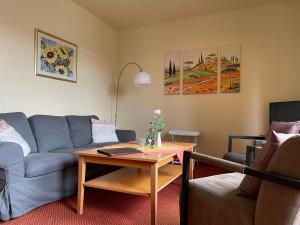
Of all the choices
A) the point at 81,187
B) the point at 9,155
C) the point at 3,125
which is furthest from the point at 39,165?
the point at 3,125

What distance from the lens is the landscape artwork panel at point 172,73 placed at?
4.18 m

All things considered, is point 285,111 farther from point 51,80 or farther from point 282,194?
point 51,80

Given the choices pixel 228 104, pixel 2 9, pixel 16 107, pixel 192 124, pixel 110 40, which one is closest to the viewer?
pixel 2 9

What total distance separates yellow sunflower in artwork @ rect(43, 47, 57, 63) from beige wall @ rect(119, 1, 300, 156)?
1590 millimetres

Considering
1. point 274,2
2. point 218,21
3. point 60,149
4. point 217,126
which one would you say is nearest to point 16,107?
point 60,149

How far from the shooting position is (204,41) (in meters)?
3.99

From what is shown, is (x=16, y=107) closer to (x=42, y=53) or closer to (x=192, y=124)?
(x=42, y=53)

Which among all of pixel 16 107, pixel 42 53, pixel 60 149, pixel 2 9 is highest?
pixel 2 9

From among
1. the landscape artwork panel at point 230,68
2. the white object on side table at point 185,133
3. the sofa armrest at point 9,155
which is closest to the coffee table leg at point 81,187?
the sofa armrest at point 9,155

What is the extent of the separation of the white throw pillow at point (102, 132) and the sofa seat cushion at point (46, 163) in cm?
101

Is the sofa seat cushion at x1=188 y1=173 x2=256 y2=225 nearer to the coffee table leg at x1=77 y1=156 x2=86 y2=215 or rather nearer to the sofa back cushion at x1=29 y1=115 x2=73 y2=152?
the coffee table leg at x1=77 y1=156 x2=86 y2=215

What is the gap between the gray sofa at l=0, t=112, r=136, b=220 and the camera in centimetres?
181

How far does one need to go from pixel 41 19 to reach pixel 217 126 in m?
2.96

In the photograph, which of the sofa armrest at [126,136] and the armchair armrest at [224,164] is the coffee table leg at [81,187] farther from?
the sofa armrest at [126,136]
